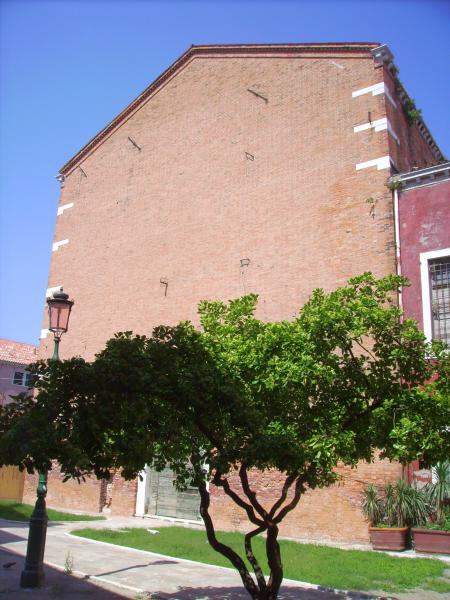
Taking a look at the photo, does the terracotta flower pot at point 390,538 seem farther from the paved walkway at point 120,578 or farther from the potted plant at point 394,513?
the paved walkway at point 120,578

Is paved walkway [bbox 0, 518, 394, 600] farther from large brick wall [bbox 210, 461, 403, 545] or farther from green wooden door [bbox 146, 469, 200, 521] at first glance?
green wooden door [bbox 146, 469, 200, 521]

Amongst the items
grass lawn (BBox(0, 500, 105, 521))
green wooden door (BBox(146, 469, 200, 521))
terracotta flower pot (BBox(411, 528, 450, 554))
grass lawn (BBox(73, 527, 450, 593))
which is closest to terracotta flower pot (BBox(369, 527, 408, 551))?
terracotta flower pot (BBox(411, 528, 450, 554))

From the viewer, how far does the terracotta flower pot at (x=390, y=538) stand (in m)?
12.4

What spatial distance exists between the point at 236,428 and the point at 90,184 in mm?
19484

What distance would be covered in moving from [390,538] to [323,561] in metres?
2.17

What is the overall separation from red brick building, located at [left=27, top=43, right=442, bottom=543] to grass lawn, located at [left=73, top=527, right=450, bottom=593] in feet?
5.91

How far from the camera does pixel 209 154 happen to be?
65.6 feet

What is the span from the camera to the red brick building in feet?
51.5

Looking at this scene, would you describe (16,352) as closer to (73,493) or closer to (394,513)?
(73,493)

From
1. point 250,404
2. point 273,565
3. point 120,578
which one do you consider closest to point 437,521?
point 120,578

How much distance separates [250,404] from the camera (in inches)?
252

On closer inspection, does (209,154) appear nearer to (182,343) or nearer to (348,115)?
(348,115)

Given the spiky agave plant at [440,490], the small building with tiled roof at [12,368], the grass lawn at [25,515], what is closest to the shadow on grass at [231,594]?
the spiky agave plant at [440,490]

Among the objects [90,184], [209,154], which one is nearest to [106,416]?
[209,154]
